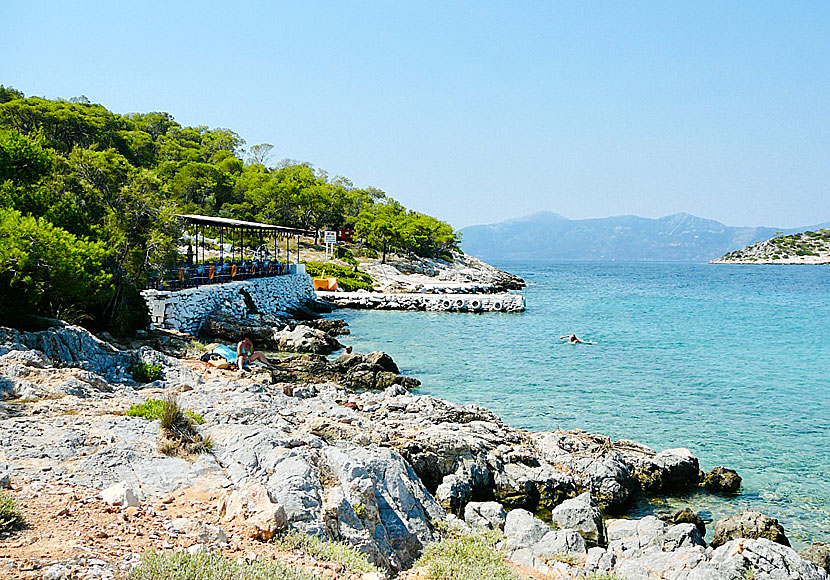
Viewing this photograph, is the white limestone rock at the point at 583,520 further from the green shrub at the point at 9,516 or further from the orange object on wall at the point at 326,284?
the orange object on wall at the point at 326,284

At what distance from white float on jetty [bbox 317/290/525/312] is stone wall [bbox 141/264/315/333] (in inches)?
127

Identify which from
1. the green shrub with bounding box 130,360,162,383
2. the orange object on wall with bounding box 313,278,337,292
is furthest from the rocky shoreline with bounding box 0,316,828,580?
the orange object on wall with bounding box 313,278,337,292

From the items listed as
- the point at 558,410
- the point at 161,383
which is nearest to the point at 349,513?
the point at 161,383

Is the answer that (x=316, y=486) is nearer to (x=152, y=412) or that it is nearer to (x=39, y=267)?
(x=152, y=412)

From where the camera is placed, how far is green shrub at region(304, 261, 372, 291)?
177ft

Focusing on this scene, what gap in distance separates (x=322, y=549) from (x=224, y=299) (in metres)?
26.5

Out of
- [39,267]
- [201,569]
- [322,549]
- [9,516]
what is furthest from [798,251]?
[9,516]

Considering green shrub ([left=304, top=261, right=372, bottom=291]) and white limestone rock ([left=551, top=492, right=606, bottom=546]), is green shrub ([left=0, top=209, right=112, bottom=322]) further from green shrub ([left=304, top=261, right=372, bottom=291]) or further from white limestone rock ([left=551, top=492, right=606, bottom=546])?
green shrub ([left=304, top=261, right=372, bottom=291])

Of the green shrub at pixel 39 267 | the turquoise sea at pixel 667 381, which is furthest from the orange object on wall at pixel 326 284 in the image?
the green shrub at pixel 39 267

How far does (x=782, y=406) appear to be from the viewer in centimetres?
2084

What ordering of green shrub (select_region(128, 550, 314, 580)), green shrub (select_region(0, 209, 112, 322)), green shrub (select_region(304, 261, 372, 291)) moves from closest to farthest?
1. green shrub (select_region(128, 550, 314, 580))
2. green shrub (select_region(0, 209, 112, 322))
3. green shrub (select_region(304, 261, 372, 291))

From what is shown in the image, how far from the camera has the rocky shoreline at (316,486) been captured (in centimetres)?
640

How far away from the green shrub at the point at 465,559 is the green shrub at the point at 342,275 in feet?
151

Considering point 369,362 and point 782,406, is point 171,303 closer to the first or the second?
point 369,362
